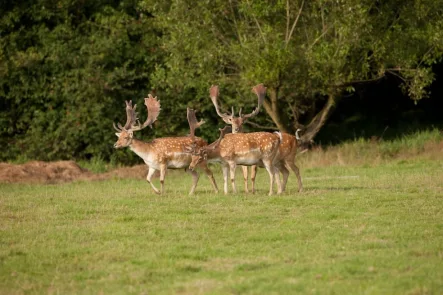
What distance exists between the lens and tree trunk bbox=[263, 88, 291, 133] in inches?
1029

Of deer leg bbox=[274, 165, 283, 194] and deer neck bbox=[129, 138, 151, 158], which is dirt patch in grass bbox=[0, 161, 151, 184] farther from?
deer leg bbox=[274, 165, 283, 194]

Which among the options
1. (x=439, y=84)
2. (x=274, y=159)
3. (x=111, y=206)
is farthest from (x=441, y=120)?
(x=111, y=206)

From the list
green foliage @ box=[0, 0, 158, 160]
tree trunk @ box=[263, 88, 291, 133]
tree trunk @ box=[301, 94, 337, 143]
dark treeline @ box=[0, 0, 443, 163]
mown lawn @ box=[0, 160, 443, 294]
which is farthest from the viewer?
tree trunk @ box=[301, 94, 337, 143]

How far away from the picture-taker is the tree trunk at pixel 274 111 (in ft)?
85.8

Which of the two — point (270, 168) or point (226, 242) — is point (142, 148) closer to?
point (270, 168)

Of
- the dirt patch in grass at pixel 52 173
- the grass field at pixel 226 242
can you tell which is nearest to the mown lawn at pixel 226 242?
the grass field at pixel 226 242

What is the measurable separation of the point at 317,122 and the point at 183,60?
4570mm

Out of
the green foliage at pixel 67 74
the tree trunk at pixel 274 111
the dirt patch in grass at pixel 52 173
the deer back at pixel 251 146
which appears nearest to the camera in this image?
the deer back at pixel 251 146

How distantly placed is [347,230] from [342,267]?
249 centimetres

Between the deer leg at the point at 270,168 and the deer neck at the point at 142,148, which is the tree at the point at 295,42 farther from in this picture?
the deer leg at the point at 270,168

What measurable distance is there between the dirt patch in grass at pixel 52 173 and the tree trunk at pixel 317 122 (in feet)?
18.7

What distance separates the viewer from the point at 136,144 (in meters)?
18.3

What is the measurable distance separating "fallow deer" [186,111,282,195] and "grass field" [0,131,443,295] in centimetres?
60

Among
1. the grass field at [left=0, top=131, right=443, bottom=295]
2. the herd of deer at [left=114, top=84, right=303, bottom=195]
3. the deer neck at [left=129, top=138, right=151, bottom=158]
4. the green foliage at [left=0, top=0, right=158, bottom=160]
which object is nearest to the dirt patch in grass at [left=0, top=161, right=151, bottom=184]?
the green foliage at [left=0, top=0, right=158, bottom=160]
